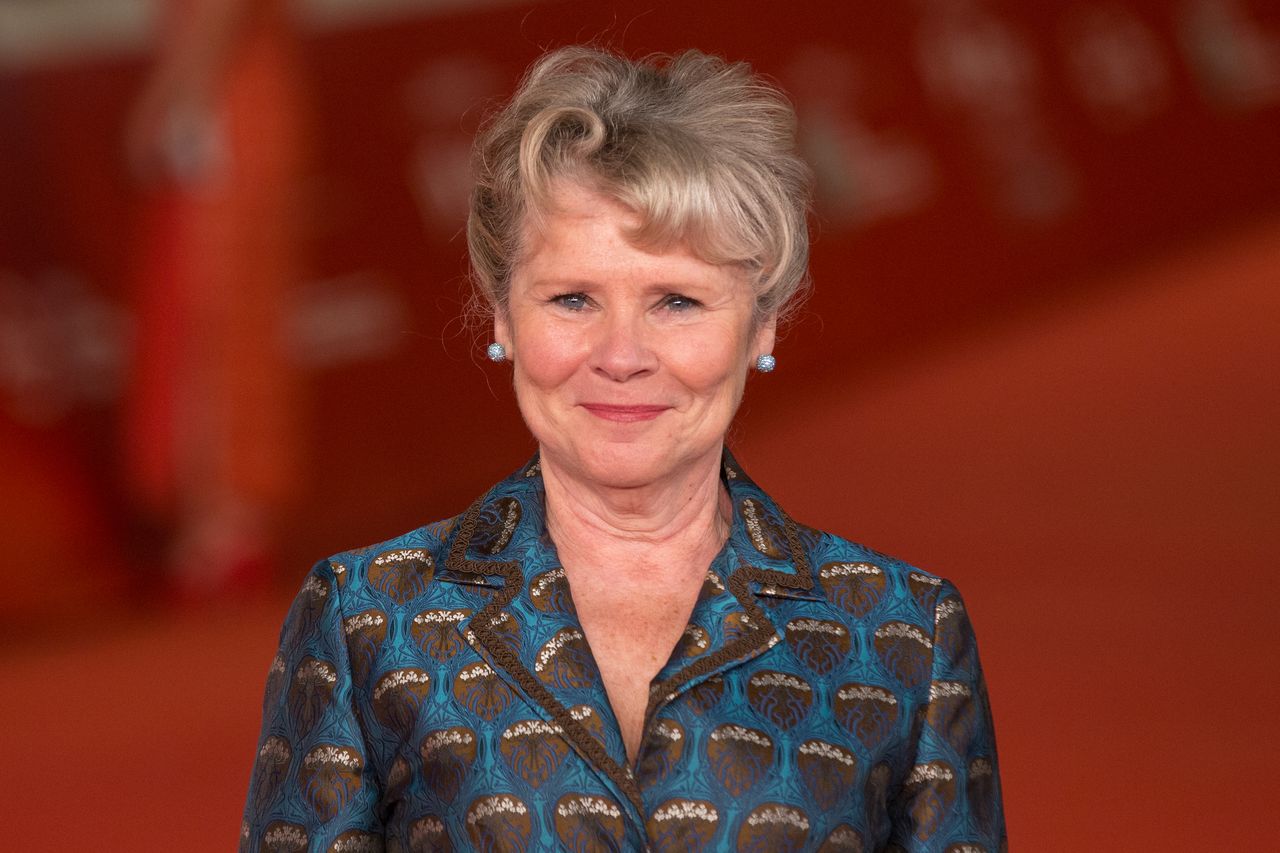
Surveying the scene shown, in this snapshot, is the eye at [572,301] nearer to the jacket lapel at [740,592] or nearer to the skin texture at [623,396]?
the skin texture at [623,396]

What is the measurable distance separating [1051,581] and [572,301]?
4.08 m

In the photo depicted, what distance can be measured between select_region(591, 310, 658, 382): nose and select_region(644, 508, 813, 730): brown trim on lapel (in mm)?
230

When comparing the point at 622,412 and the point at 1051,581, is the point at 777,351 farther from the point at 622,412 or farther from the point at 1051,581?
the point at 622,412

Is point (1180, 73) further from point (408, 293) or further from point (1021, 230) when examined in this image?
point (408, 293)

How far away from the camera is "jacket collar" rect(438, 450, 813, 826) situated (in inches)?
60.7

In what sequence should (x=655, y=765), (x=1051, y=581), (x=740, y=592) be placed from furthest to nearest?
(x=1051, y=581) → (x=740, y=592) → (x=655, y=765)

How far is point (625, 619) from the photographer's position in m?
1.69

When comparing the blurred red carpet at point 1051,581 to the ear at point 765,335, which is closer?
the ear at point 765,335

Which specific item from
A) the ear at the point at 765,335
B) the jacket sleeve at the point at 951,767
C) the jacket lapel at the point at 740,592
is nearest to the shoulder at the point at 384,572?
the jacket lapel at the point at 740,592

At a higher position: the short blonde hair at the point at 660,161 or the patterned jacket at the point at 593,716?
the short blonde hair at the point at 660,161

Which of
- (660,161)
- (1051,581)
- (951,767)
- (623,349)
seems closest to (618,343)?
(623,349)

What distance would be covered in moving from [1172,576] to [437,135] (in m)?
2.64

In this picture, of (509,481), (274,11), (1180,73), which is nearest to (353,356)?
(274,11)

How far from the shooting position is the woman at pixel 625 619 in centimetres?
153
